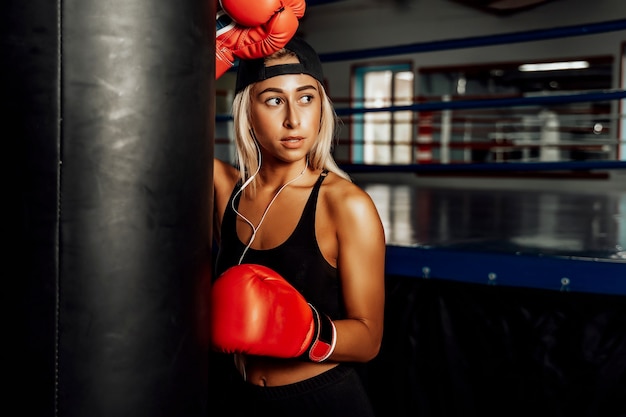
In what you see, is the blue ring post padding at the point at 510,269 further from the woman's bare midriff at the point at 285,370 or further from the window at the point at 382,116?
the window at the point at 382,116

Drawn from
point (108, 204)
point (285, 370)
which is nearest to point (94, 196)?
point (108, 204)

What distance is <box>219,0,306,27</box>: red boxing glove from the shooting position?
36.1 inches

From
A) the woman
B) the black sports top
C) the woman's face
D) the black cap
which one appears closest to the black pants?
the woman

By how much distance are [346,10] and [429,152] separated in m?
1.95

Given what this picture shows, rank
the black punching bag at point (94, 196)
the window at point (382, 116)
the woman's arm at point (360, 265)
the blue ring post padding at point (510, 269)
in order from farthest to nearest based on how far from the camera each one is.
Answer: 1. the window at point (382, 116)
2. the blue ring post padding at point (510, 269)
3. the woman's arm at point (360, 265)
4. the black punching bag at point (94, 196)

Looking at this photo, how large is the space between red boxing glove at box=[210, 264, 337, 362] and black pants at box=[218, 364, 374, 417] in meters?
0.18

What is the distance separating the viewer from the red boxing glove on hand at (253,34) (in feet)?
3.13

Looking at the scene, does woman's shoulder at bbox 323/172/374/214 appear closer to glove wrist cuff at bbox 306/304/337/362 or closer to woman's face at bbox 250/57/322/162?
woman's face at bbox 250/57/322/162

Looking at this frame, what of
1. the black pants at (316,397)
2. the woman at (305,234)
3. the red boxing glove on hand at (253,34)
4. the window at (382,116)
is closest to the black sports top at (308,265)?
the woman at (305,234)

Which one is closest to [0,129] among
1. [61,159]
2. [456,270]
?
[61,159]

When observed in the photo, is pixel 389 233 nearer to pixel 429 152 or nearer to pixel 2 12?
pixel 2 12

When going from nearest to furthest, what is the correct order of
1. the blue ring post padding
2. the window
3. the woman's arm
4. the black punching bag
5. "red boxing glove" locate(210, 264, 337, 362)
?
the black punching bag
"red boxing glove" locate(210, 264, 337, 362)
the woman's arm
the blue ring post padding
the window

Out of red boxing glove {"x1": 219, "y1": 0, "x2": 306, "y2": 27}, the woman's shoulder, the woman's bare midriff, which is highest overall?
red boxing glove {"x1": 219, "y1": 0, "x2": 306, "y2": 27}

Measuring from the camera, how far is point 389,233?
1895 mm
